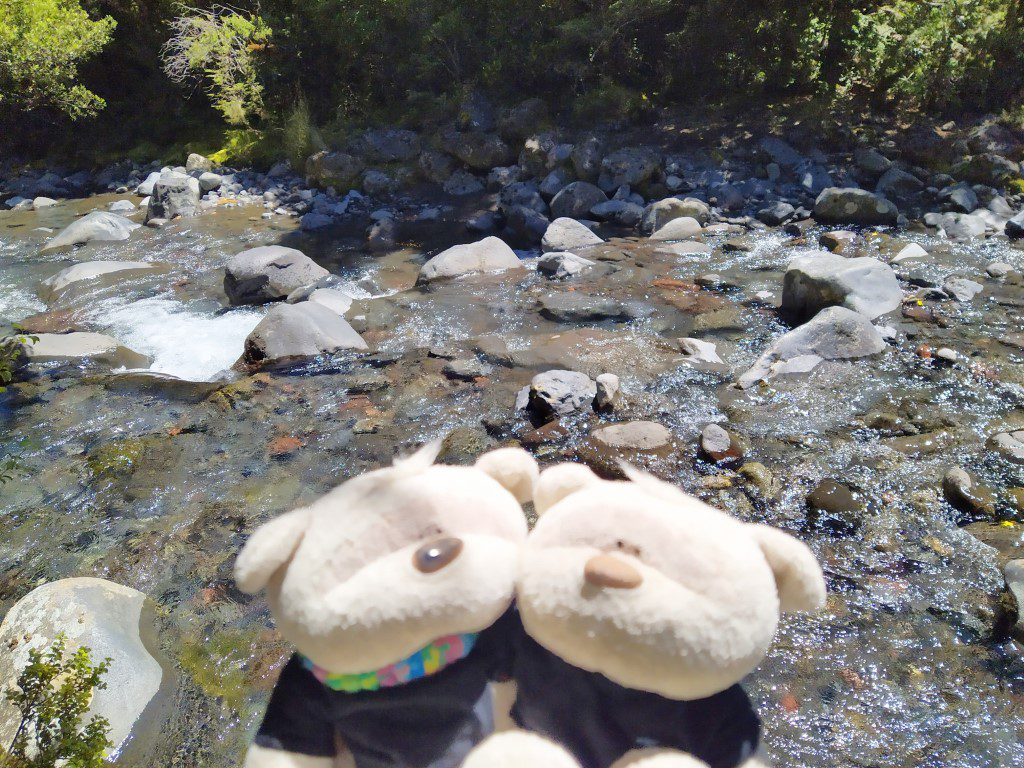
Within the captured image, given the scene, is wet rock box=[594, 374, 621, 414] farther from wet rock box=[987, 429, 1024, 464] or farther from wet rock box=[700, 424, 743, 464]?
wet rock box=[987, 429, 1024, 464]

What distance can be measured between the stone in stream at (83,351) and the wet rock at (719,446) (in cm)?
503

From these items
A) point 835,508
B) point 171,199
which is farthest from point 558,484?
point 171,199

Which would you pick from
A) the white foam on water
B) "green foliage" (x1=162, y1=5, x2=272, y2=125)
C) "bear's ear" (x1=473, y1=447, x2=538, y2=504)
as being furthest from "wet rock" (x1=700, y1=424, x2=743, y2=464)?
"green foliage" (x1=162, y1=5, x2=272, y2=125)

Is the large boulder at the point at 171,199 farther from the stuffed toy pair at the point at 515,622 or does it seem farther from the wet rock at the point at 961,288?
the stuffed toy pair at the point at 515,622

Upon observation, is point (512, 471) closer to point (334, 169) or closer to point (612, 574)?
point (612, 574)

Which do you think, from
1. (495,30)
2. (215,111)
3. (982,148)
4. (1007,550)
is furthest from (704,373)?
(215,111)

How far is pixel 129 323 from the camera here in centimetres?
741

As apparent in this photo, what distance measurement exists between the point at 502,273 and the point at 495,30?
800 centimetres

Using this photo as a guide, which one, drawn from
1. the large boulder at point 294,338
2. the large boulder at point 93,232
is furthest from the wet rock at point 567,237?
the large boulder at point 93,232

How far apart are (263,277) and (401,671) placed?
731 centimetres

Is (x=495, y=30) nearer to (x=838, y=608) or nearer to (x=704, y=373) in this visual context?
(x=704, y=373)

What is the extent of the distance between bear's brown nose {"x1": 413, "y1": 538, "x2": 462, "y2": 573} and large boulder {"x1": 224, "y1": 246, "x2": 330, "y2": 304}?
7.27m

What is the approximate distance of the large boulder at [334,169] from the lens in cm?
1340

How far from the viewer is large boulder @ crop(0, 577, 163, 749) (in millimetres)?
2445
